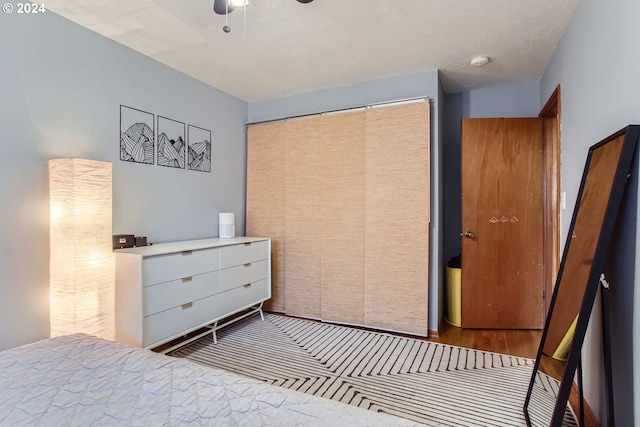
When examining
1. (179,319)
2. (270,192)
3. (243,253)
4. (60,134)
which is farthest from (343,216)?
(60,134)

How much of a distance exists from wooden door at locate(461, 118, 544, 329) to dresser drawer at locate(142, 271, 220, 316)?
2442 millimetres

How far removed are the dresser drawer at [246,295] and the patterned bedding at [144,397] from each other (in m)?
1.48

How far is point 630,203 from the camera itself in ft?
4.39

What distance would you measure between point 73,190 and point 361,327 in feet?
8.68

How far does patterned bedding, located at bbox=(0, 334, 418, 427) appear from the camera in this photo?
0.98 meters

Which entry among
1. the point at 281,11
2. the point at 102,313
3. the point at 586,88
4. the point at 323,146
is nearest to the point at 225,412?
the point at 102,313

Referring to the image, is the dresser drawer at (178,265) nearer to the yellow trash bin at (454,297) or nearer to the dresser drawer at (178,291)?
the dresser drawer at (178,291)

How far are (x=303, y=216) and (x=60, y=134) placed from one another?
215 centimetres

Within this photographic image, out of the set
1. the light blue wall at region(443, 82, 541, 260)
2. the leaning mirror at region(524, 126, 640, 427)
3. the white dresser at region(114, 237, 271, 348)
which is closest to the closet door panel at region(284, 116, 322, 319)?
the white dresser at region(114, 237, 271, 348)

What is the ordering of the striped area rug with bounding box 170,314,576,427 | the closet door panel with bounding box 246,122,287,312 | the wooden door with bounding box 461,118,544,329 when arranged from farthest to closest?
the closet door panel with bounding box 246,122,287,312, the wooden door with bounding box 461,118,544,329, the striped area rug with bounding box 170,314,576,427

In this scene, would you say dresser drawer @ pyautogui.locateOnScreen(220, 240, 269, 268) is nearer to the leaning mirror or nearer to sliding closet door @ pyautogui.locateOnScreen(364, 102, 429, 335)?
sliding closet door @ pyautogui.locateOnScreen(364, 102, 429, 335)

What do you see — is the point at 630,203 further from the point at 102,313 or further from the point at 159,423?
the point at 102,313

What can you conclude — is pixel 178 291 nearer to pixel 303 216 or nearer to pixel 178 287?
pixel 178 287

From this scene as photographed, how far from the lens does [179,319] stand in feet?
7.92
